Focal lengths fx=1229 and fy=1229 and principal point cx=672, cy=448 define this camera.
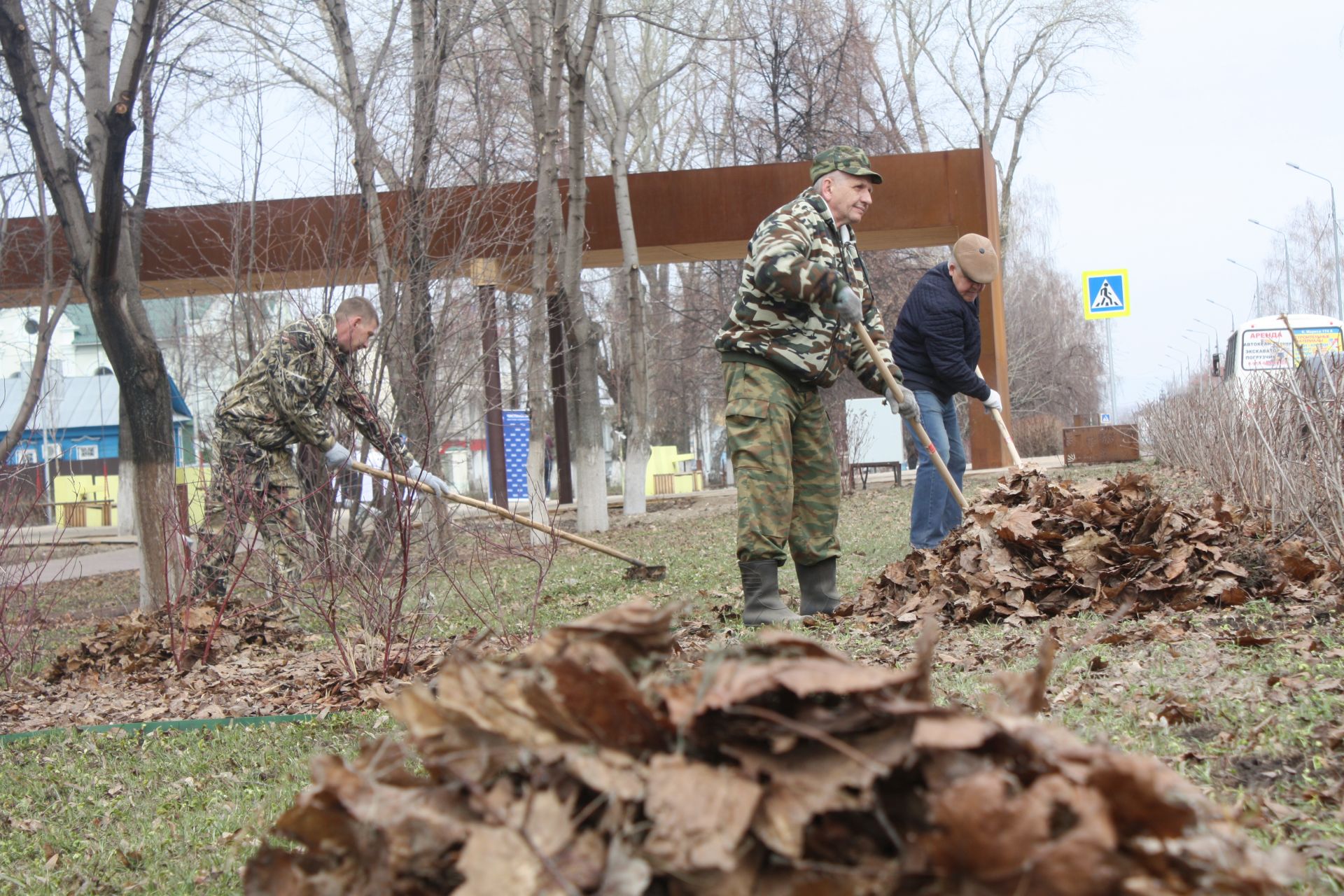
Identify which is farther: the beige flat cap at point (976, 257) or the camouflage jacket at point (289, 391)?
the beige flat cap at point (976, 257)

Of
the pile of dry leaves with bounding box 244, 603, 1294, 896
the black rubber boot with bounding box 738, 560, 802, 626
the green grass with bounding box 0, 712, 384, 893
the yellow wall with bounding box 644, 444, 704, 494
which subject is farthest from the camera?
the yellow wall with bounding box 644, 444, 704, 494

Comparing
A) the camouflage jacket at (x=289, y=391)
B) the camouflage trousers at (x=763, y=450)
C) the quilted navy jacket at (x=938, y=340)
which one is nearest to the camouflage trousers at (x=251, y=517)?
the camouflage jacket at (x=289, y=391)

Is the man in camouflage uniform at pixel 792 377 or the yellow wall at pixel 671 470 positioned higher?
the man in camouflage uniform at pixel 792 377

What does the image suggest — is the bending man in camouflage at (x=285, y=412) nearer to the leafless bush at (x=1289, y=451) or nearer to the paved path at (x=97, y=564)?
the paved path at (x=97, y=564)

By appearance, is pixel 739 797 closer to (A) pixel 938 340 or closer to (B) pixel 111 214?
(A) pixel 938 340

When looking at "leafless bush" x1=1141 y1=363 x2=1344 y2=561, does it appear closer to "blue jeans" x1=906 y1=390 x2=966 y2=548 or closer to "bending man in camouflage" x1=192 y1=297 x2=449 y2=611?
"blue jeans" x1=906 y1=390 x2=966 y2=548

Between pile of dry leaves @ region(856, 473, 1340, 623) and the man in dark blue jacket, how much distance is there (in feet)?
4.78

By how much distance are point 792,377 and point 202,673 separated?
117 inches

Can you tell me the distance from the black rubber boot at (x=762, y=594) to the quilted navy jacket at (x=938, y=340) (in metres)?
2.35

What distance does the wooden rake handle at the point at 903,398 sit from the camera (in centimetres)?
589

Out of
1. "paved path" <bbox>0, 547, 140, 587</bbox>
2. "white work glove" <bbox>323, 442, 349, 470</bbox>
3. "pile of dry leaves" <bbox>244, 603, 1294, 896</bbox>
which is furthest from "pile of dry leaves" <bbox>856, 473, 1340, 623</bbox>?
"paved path" <bbox>0, 547, 140, 587</bbox>

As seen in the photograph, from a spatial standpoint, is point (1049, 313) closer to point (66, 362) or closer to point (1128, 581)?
point (66, 362)

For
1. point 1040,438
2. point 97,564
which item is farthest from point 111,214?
point 1040,438

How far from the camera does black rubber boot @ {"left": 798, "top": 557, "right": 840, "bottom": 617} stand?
5.76 meters
